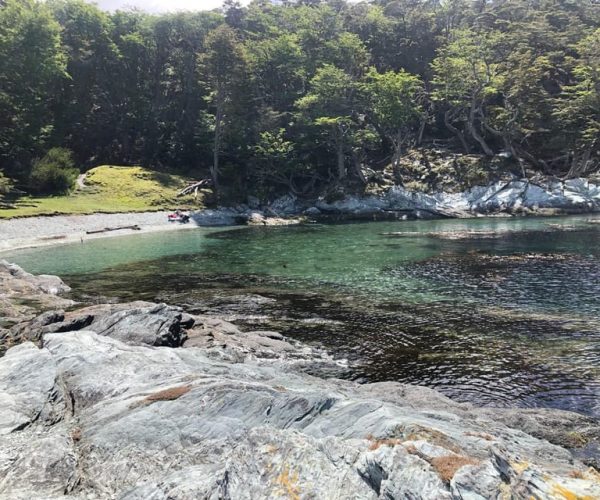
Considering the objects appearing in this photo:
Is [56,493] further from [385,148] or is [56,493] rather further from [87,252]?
[385,148]

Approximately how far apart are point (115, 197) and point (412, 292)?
59.7m

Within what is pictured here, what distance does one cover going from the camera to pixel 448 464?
20.1 ft

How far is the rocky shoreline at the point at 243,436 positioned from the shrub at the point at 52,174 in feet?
208

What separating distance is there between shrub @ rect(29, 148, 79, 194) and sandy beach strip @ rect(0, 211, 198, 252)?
12.4 metres

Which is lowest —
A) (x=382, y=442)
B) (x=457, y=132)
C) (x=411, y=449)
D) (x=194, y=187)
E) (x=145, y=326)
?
(x=145, y=326)

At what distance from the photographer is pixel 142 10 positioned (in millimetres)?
108062

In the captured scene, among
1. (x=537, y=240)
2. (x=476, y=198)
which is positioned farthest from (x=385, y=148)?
(x=537, y=240)

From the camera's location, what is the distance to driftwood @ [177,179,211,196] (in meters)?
80.9

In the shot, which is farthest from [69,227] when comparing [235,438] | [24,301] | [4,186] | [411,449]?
[411,449]

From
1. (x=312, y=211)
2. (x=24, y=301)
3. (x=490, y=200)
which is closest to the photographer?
(x=24, y=301)

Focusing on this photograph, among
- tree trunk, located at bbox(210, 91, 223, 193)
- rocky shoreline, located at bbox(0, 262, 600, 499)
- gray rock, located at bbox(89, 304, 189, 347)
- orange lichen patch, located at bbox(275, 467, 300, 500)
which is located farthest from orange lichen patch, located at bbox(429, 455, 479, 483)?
tree trunk, located at bbox(210, 91, 223, 193)

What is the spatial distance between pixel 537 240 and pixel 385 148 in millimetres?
50404

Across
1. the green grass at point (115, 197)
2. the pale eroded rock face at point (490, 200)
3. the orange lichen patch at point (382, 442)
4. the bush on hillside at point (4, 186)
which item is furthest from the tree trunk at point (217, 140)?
the orange lichen patch at point (382, 442)

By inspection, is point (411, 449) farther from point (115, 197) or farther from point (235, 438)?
point (115, 197)
